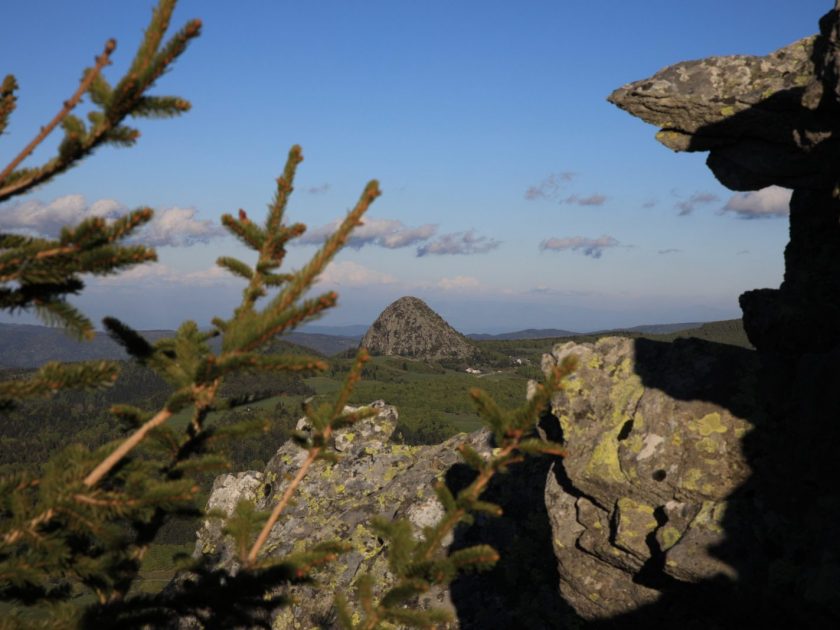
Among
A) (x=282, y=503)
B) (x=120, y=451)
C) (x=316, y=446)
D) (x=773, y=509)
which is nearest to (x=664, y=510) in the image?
(x=773, y=509)

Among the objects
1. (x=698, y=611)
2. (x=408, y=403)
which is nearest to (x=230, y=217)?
(x=698, y=611)

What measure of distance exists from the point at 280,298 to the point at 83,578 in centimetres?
317

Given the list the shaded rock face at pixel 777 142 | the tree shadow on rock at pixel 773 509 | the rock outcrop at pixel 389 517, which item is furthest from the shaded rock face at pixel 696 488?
the rock outcrop at pixel 389 517

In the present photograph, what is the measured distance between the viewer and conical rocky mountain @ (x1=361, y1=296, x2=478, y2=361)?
158 m

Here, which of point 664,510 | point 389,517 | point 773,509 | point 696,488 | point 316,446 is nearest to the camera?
point 316,446

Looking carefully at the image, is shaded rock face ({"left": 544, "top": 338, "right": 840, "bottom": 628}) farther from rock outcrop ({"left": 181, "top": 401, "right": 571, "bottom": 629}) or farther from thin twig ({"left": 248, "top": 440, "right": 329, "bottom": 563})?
thin twig ({"left": 248, "top": 440, "right": 329, "bottom": 563})

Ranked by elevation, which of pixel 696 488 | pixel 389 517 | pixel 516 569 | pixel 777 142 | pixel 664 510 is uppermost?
pixel 777 142

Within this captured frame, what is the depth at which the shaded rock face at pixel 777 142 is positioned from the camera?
1386 cm

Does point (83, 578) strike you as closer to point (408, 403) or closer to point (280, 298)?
point (280, 298)

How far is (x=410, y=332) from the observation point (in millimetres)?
171125

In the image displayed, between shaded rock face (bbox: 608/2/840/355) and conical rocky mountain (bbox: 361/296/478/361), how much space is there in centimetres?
13362

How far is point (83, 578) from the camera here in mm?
5531

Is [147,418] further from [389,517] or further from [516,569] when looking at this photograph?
[389,517]

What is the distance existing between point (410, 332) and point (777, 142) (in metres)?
156
